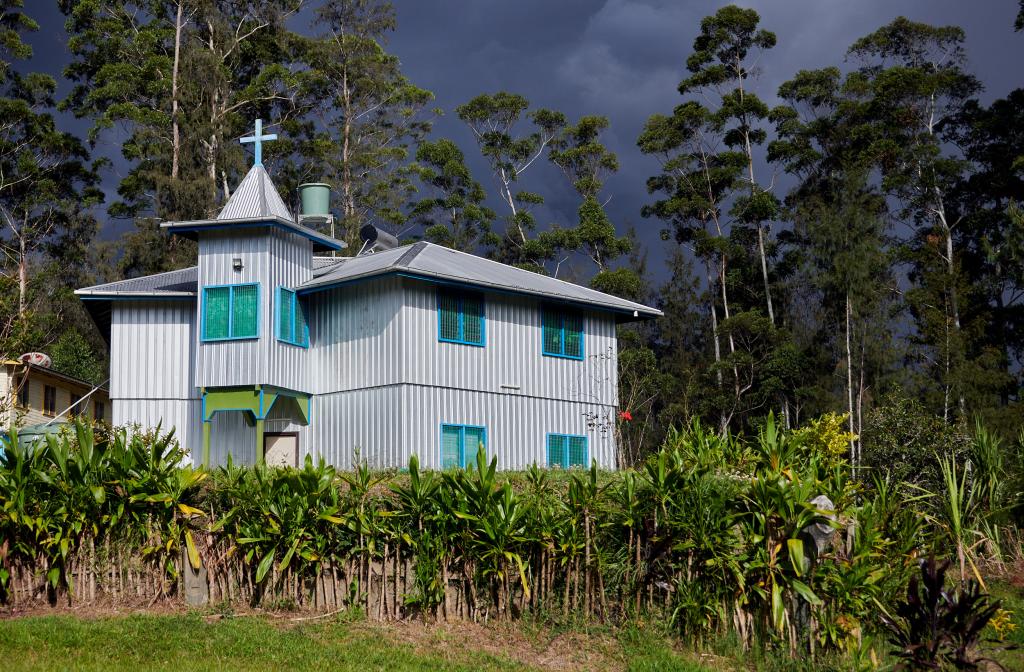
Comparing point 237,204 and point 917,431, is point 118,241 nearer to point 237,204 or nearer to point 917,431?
point 237,204

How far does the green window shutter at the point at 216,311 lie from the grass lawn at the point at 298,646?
895 centimetres

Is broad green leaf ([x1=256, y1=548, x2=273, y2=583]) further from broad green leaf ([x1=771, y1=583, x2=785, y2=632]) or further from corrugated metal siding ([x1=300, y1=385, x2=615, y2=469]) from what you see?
corrugated metal siding ([x1=300, y1=385, x2=615, y2=469])

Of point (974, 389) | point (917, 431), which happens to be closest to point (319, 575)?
point (917, 431)

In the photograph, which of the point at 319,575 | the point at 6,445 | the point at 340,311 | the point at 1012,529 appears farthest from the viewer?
the point at 340,311

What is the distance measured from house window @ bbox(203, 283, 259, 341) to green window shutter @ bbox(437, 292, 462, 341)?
3495 mm

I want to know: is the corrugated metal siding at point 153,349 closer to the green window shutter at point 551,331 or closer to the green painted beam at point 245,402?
the green painted beam at point 245,402

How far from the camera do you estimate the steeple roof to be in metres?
20.9

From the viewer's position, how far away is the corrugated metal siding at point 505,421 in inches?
783

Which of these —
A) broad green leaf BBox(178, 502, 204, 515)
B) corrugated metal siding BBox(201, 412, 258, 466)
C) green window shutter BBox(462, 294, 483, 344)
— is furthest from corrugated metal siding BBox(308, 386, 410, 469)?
broad green leaf BBox(178, 502, 204, 515)

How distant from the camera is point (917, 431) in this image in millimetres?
21781

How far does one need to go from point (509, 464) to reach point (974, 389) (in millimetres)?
18546

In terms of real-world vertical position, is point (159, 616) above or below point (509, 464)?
below

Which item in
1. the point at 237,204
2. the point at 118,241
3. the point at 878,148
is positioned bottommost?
the point at 237,204

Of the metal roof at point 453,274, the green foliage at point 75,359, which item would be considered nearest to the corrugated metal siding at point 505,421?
the metal roof at point 453,274
